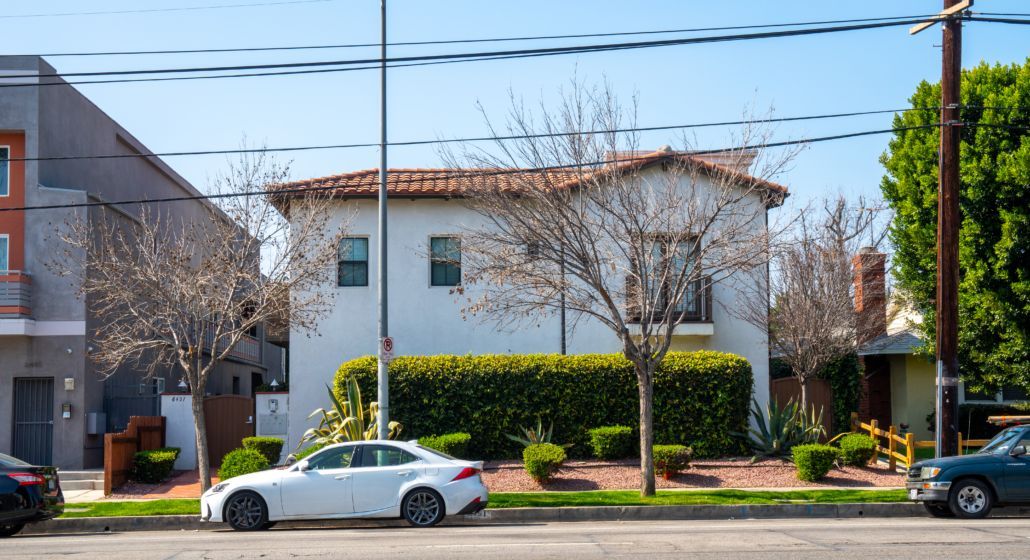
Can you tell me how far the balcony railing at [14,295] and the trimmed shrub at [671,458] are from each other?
48.8ft

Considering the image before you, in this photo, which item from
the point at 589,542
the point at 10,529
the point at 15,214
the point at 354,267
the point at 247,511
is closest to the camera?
the point at 589,542

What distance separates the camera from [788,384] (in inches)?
1079

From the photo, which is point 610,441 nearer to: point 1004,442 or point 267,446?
point 267,446

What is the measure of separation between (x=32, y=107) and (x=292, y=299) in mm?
8782

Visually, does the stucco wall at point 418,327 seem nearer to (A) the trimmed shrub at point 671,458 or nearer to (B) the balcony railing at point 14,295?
(A) the trimmed shrub at point 671,458

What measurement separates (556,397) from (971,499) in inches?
365

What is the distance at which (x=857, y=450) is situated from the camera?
21.3 m

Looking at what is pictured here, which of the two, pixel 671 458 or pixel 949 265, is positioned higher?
pixel 949 265

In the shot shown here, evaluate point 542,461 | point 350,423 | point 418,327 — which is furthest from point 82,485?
point 542,461

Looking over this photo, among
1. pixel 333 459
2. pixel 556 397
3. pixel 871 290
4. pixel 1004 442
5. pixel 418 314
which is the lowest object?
pixel 333 459

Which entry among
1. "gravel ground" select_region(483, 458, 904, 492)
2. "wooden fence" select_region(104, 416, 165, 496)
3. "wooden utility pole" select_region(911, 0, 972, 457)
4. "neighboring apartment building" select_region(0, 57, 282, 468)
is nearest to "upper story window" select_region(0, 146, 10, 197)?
"neighboring apartment building" select_region(0, 57, 282, 468)

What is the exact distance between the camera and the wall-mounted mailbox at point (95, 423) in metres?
24.6

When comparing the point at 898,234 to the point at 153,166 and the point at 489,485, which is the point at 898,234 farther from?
the point at 153,166

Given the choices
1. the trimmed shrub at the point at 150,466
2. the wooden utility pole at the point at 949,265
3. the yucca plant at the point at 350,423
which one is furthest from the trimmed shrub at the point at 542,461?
the trimmed shrub at the point at 150,466
